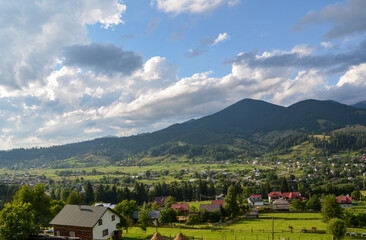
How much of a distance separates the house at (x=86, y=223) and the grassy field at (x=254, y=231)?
5201 mm

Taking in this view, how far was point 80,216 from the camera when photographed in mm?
44188

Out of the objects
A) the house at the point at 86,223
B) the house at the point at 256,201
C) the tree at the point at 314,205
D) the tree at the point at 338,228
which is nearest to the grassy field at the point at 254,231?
the tree at the point at 338,228

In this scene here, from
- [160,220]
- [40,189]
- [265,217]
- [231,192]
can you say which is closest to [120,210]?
[160,220]

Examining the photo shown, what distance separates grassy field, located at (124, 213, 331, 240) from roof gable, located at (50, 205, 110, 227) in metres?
8.20

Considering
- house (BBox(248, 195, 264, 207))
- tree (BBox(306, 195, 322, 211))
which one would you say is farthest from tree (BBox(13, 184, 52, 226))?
house (BBox(248, 195, 264, 207))

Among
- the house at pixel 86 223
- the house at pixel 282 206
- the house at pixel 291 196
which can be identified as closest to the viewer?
the house at pixel 86 223

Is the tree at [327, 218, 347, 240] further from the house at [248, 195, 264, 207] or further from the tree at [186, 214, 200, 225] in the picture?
the house at [248, 195, 264, 207]

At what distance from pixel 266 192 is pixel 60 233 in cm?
10992

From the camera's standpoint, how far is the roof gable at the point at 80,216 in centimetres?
4272

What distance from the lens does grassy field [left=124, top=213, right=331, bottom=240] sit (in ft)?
171

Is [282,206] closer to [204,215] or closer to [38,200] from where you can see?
[204,215]

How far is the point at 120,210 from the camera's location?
6353 centimetres

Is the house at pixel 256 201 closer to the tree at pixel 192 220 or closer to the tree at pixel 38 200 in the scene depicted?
the tree at pixel 192 220

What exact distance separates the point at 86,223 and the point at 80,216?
2.41 meters
